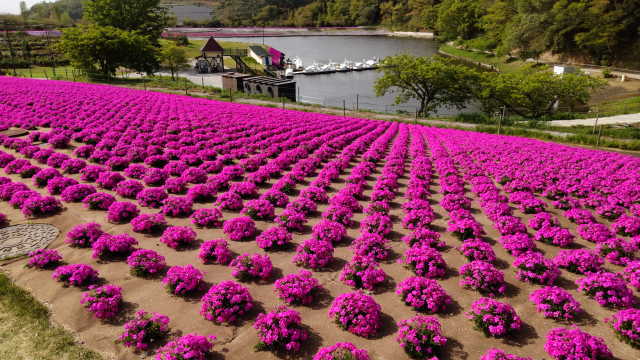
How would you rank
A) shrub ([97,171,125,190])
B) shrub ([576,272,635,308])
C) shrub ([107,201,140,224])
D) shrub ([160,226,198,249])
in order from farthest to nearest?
shrub ([97,171,125,190]), shrub ([107,201,140,224]), shrub ([160,226,198,249]), shrub ([576,272,635,308])

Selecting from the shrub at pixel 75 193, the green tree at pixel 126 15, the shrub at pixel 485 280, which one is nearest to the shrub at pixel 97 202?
the shrub at pixel 75 193

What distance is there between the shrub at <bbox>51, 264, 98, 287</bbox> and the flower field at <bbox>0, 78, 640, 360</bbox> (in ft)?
0.14

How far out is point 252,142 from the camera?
82.6 feet

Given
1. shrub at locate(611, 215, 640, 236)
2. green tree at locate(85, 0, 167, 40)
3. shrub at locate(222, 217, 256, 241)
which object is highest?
green tree at locate(85, 0, 167, 40)

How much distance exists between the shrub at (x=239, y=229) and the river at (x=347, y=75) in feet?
127

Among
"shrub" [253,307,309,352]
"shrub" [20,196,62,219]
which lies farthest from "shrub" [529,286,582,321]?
"shrub" [20,196,62,219]

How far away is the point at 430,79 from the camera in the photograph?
177 feet

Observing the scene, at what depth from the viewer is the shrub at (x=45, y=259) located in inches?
414

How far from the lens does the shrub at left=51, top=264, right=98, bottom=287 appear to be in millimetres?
9766

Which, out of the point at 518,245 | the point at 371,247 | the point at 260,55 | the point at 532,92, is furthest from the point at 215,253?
the point at 260,55

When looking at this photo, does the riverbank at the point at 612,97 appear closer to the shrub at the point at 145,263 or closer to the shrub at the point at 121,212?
the shrub at the point at 121,212

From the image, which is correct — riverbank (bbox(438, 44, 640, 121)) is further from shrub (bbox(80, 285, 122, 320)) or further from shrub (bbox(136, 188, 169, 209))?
shrub (bbox(80, 285, 122, 320))

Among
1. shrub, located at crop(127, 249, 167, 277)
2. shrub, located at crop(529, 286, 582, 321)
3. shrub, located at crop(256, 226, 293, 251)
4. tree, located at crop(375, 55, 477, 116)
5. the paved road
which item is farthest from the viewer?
tree, located at crop(375, 55, 477, 116)

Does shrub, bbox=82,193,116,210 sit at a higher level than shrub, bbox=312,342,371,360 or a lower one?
higher
